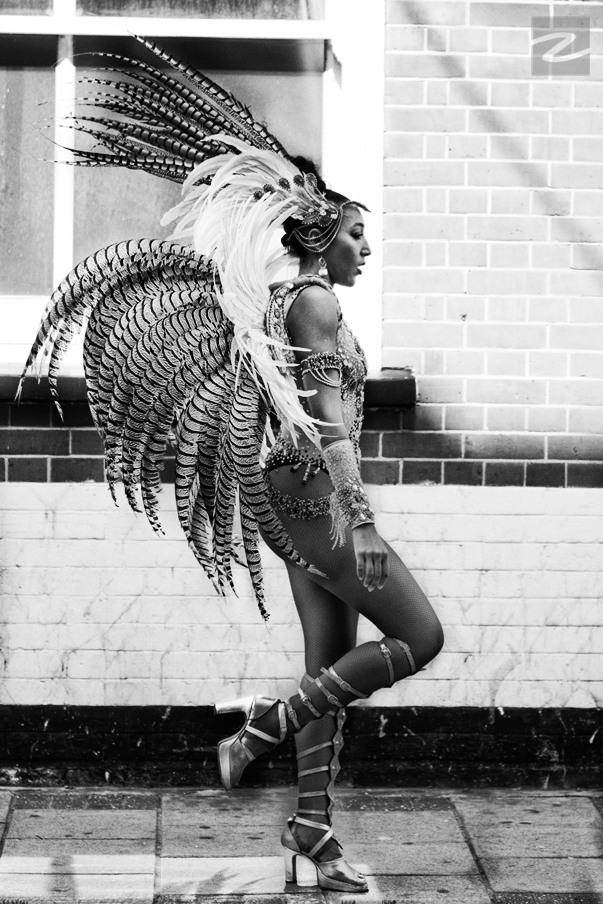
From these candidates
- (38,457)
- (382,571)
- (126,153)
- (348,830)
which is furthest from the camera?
(38,457)

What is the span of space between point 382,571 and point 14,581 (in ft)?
6.35

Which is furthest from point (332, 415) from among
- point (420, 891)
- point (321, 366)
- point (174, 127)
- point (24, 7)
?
point (24, 7)

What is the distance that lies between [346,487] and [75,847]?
174 centimetres

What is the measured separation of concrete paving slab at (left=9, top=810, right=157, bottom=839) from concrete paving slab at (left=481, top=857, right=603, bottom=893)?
123cm

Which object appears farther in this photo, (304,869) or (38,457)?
(38,457)

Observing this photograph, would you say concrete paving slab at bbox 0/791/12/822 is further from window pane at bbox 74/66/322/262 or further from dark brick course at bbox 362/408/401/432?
window pane at bbox 74/66/322/262

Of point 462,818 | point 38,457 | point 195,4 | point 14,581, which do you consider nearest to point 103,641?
point 14,581

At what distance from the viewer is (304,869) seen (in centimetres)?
396

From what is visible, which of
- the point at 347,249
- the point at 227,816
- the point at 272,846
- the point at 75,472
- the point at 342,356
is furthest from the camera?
the point at 75,472

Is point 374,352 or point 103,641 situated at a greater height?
point 374,352

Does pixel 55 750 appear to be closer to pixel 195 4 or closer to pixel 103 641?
pixel 103 641

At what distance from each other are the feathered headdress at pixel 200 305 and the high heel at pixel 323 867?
79cm

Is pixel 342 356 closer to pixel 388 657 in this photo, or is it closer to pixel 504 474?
pixel 388 657

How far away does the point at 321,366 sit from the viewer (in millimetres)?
3570
